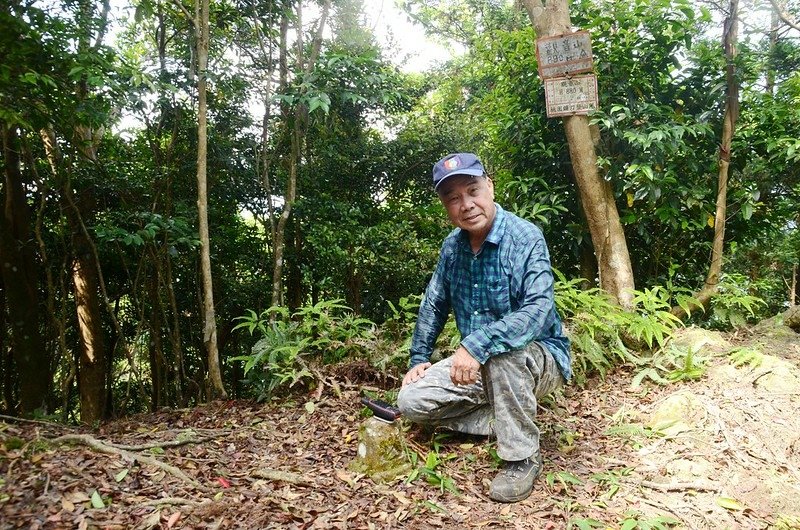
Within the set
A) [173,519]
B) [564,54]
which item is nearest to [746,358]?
[564,54]

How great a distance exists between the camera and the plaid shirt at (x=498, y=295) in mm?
2498

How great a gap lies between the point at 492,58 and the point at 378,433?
5.11m

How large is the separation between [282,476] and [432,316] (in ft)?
4.10

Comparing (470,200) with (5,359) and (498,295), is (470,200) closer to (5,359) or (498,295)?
(498,295)

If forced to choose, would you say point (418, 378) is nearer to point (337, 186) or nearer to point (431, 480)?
point (431, 480)

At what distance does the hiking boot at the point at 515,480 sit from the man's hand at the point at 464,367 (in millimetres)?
615

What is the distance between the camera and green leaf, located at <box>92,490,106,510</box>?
2.17m

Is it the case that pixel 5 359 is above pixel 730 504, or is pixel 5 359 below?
below

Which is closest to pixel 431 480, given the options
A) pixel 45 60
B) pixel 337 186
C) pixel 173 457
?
pixel 173 457

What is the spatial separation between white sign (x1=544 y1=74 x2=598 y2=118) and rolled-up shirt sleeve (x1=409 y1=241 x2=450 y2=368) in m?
2.65

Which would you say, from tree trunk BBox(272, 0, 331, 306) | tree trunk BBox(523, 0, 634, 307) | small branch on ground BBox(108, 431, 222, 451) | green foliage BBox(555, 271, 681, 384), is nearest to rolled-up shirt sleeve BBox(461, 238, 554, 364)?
green foliage BBox(555, 271, 681, 384)

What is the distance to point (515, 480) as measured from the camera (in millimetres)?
2613

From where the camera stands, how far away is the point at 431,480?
2750 millimetres

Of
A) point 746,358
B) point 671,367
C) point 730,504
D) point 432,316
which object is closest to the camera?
point 730,504
